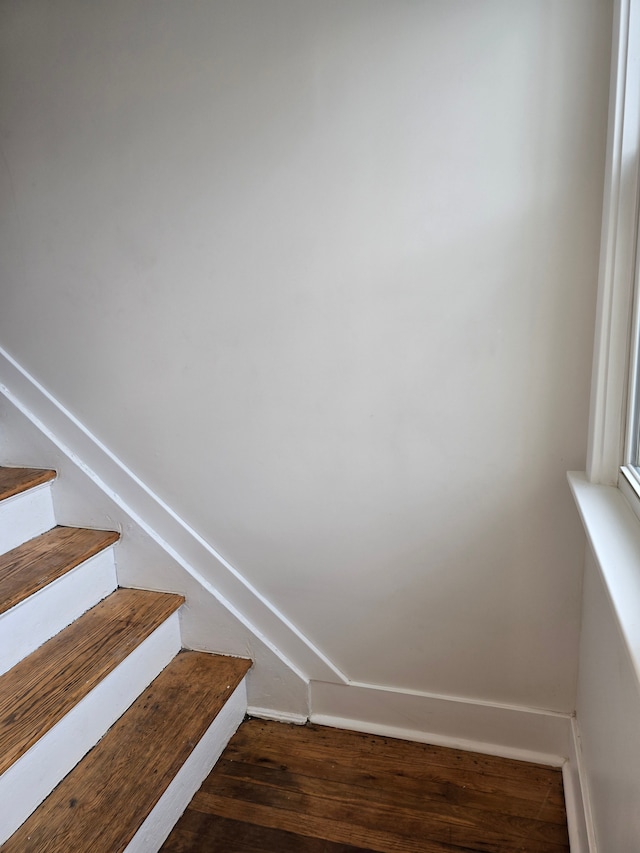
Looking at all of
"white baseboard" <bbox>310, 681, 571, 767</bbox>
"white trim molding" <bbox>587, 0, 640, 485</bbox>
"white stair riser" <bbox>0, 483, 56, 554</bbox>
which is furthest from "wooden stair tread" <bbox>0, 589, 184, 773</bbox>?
"white trim molding" <bbox>587, 0, 640, 485</bbox>

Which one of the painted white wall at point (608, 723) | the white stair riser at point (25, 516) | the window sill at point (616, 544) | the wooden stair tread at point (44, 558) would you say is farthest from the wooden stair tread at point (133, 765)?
the window sill at point (616, 544)

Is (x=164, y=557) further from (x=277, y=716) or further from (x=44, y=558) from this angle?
(x=277, y=716)

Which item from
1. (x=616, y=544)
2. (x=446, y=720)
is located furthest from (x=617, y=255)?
(x=446, y=720)

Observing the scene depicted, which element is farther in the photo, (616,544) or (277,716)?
(277,716)

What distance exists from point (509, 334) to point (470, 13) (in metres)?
0.75

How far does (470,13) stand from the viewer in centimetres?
133

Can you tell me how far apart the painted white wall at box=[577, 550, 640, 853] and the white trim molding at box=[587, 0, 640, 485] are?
1.04 ft

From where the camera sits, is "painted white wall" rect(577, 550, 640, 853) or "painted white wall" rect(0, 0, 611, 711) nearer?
"painted white wall" rect(577, 550, 640, 853)

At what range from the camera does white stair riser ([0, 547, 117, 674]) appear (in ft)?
4.71

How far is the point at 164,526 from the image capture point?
6.03ft

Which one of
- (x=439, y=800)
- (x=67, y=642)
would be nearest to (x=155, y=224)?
(x=67, y=642)

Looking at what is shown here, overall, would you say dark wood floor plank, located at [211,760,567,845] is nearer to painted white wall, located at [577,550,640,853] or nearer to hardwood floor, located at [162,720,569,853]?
hardwood floor, located at [162,720,569,853]

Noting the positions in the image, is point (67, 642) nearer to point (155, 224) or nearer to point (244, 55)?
point (155, 224)

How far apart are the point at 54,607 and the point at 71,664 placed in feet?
0.63
